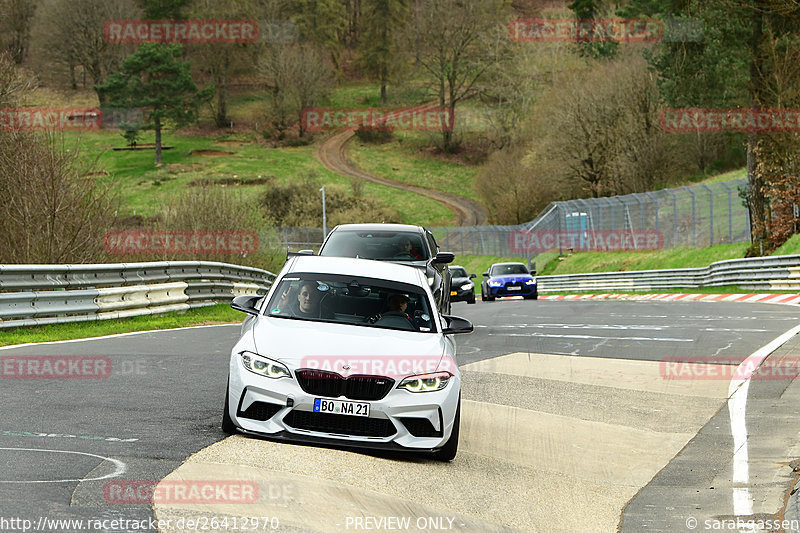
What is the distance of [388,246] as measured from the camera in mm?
15695

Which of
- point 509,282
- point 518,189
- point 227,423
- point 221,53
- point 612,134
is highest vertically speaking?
point 221,53

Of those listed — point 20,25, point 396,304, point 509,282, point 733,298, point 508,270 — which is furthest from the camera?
point 20,25

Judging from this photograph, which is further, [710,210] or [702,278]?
[710,210]

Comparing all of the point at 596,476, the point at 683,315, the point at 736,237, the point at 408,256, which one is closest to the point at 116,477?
the point at 596,476

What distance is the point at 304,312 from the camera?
880cm

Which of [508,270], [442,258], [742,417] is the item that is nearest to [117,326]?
[442,258]

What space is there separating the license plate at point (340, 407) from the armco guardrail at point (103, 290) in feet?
32.5

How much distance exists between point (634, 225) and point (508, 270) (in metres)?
12.6

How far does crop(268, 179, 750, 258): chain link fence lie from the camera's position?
136ft

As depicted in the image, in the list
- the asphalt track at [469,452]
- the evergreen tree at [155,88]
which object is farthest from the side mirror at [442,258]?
the evergreen tree at [155,88]

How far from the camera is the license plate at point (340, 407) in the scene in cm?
739

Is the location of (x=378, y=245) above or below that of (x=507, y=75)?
below

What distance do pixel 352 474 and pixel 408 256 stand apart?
9.00 metres

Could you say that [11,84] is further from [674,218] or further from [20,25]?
[20,25]
